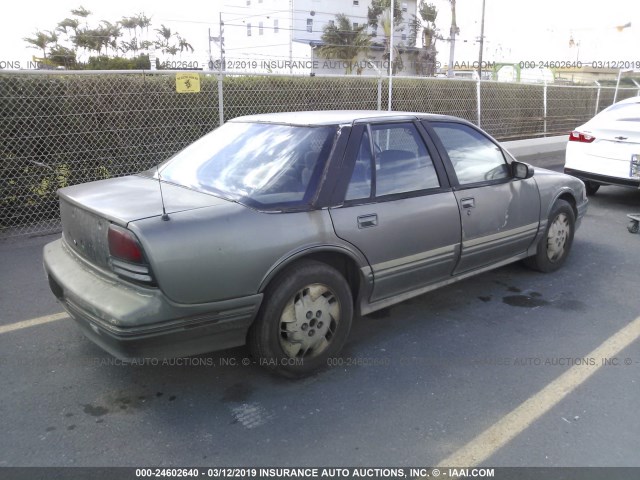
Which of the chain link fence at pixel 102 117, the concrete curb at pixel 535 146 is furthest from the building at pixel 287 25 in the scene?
the chain link fence at pixel 102 117

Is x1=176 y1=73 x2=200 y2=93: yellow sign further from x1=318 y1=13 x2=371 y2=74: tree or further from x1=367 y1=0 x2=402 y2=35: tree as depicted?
x1=367 y1=0 x2=402 y2=35: tree

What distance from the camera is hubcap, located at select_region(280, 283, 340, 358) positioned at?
3.20 m

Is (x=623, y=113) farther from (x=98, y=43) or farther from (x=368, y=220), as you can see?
(x=98, y=43)

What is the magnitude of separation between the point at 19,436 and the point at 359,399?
179 centimetres

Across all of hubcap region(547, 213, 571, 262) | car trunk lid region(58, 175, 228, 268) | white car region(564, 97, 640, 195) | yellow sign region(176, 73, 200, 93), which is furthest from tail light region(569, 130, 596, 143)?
car trunk lid region(58, 175, 228, 268)

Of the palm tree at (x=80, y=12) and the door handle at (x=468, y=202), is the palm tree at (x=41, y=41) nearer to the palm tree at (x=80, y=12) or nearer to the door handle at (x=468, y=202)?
the palm tree at (x=80, y=12)

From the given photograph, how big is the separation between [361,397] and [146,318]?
1300mm

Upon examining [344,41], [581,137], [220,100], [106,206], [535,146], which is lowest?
[535,146]

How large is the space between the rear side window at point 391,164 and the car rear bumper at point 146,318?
42.5 inches

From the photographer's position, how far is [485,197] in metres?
4.24

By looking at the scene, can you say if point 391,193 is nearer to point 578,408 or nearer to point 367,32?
point 578,408

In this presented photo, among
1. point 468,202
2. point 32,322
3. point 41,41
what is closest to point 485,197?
point 468,202

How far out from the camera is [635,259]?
5727 mm

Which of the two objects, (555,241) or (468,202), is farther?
(555,241)
